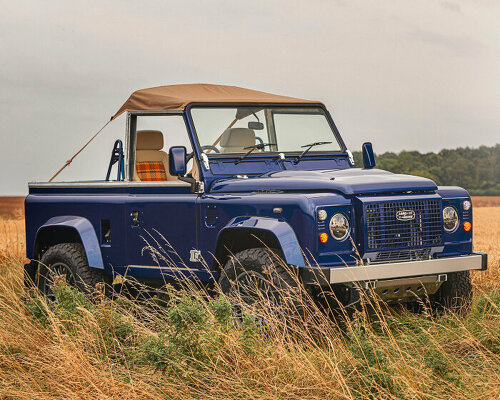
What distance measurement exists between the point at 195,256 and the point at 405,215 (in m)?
2.01

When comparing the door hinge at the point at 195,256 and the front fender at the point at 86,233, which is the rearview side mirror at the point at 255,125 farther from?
the front fender at the point at 86,233

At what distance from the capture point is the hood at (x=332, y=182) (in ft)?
23.0

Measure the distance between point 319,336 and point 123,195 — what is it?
291cm

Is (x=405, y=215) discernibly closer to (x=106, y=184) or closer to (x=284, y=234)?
(x=284, y=234)

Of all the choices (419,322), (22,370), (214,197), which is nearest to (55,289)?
(22,370)

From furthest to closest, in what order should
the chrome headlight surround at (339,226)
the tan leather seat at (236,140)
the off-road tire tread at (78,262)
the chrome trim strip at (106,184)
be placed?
the off-road tire tread at (78,262) → the tan leather seat at (236,140) → the chrome trim strip at (106,184) → the chrome headlight surround at (339,226)

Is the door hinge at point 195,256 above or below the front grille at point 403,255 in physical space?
below

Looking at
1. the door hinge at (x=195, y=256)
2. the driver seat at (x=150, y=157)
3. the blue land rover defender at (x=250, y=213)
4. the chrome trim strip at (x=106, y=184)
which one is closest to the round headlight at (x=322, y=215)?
the blue land rover defender at (x=250, y=213)

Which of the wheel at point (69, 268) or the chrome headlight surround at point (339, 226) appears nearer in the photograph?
the chrome headlight surround at point (339, 226)

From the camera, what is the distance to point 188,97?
8.47m

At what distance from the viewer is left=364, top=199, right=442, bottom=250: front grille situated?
6930 millimetres

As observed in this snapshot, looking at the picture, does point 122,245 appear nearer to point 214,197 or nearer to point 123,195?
point 123,195

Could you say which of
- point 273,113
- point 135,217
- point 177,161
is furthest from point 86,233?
point 273,113

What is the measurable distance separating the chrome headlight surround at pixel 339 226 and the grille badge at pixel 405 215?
1.77 feet
